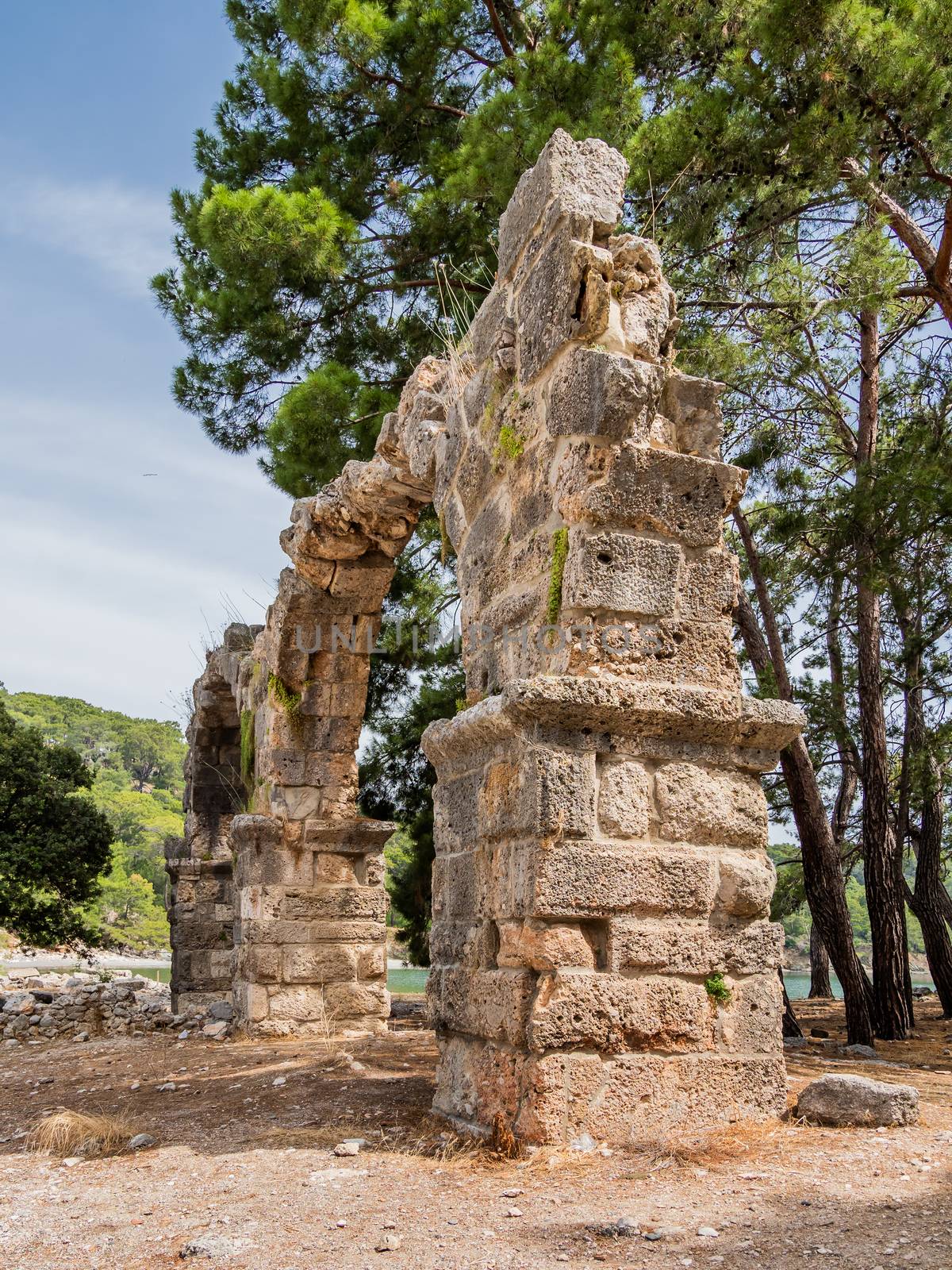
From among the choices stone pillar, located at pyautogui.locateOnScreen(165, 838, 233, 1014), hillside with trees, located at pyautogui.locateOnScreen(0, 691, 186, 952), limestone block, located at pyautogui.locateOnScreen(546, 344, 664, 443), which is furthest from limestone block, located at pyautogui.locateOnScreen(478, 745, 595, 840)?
hillside with trees, located at pyautogui.locateOnScreen(0, 691, 186, 952)

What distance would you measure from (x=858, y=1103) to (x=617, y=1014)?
0.82 m

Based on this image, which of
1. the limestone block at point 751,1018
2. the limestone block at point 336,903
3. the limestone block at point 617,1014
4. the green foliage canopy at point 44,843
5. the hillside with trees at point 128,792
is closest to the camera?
the limestone block at point 617,1014

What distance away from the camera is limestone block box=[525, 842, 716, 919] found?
10.7ft

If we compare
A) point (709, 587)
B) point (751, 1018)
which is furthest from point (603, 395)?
point (751, 1018)

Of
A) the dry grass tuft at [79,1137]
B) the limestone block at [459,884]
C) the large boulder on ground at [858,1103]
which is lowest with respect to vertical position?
the dry grass tuft at [79,1137]

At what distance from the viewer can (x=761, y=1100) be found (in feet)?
11.3

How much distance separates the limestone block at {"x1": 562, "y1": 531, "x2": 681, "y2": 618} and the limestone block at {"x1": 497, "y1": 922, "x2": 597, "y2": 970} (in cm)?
99

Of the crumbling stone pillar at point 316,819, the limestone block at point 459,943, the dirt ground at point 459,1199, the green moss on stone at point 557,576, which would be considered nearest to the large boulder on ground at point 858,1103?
the dirt ground at point 459,1199

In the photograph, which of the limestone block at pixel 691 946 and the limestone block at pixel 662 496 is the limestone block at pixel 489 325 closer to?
the limestone block at pixel 662 496

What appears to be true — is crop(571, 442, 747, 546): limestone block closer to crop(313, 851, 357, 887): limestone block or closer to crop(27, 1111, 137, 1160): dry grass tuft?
crop(27, 1111, 137, 1160): dry grass tuft

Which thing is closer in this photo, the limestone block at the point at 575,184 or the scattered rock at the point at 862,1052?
the limestone block at the point at 575,184

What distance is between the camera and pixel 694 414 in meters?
3.95

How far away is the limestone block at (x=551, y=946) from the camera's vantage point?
3242 millimetres

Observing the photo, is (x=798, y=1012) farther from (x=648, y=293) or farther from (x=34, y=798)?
(x=648, y=293)
